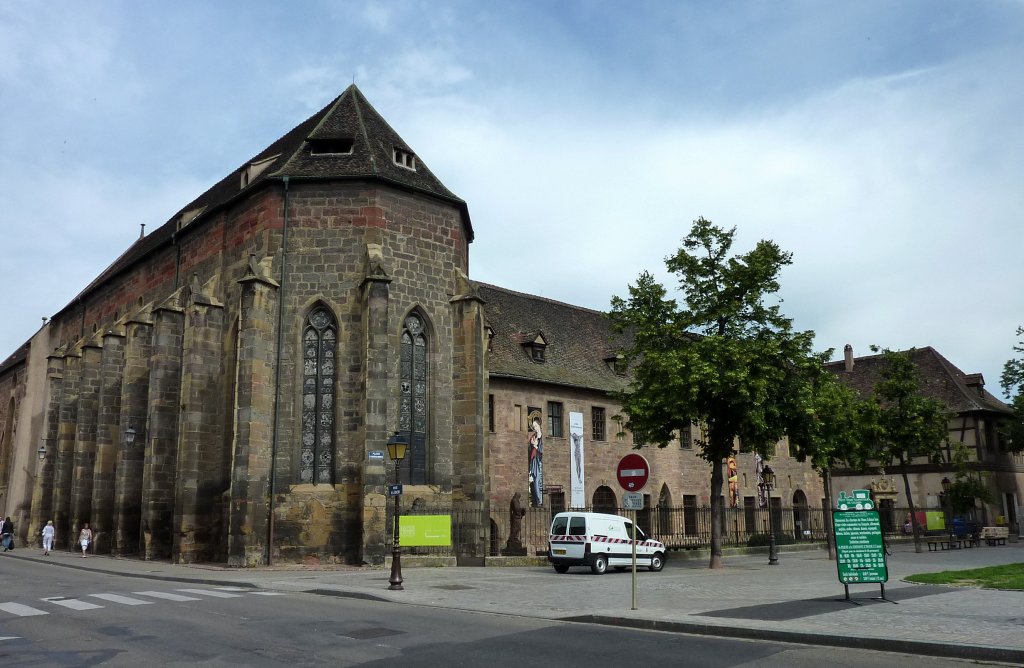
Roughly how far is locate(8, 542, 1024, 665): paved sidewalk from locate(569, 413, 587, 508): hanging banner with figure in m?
10.6

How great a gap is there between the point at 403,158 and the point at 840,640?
2230 cm

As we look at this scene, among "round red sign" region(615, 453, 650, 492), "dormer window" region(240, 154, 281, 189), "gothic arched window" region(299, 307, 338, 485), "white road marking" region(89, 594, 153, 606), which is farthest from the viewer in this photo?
"dormer window" region(240, 154, 281, 189)

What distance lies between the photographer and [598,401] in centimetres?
3853

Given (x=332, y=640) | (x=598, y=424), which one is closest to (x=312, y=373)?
(x=332, y=640)

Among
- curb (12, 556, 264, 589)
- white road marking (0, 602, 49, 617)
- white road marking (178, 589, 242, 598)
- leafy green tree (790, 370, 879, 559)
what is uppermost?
leafy green tree (790, 370, 879, 559)

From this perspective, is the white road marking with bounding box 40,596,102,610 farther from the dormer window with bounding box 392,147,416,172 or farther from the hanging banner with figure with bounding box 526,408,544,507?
the hanging banner with figure with bounding box 526,408,544,507

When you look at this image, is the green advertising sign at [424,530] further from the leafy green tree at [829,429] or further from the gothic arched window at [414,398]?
the leafy green tree at [829,429]

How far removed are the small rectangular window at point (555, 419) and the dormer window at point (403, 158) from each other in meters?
12.7

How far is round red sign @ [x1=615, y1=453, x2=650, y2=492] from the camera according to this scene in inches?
511

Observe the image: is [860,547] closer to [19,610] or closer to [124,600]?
[124,600]

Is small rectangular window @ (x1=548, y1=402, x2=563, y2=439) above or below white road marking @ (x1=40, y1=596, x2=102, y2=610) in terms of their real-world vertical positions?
above

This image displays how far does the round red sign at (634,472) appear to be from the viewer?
12969mm

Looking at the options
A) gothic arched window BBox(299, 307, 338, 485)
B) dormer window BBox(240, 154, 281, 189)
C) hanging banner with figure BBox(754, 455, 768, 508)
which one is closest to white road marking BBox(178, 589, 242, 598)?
gothic arched window BBox(299, 307, 338, 485)

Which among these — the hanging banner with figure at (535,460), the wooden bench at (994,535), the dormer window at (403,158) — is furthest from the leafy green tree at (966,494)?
the dormer window at (403,158)
